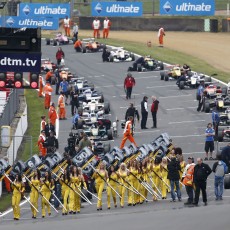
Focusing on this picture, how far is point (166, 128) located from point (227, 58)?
20.9 metres

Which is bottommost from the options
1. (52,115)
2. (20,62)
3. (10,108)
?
(52,115)

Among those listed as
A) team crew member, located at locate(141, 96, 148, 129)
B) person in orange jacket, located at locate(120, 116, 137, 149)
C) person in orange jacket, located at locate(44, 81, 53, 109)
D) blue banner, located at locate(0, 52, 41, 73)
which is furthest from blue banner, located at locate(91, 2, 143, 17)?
blue banner, located at locate(0, 52, 41, 73)

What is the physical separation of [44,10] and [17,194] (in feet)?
160

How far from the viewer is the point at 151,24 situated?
82.6 meters

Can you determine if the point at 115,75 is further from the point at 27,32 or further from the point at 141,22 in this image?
the point at 27,32

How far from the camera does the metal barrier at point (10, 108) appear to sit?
48.3m

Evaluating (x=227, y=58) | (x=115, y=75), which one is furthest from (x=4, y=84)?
(x=227, y=58)

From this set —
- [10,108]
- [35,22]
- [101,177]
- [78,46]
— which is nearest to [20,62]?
[101,177]

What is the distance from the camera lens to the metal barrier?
158 ft

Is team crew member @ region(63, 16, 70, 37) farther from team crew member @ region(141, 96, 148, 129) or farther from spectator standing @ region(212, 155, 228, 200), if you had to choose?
spectator standing @ region(212, 155, 228, 200)

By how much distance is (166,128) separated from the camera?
5147 centimetres

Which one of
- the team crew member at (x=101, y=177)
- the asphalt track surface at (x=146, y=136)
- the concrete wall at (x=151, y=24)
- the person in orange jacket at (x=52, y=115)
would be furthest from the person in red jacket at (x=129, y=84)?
the concrete wall at (x=151, y=24)

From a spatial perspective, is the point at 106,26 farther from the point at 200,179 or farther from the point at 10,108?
the point at 200,179

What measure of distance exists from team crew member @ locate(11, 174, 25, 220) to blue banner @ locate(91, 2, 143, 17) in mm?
47589
